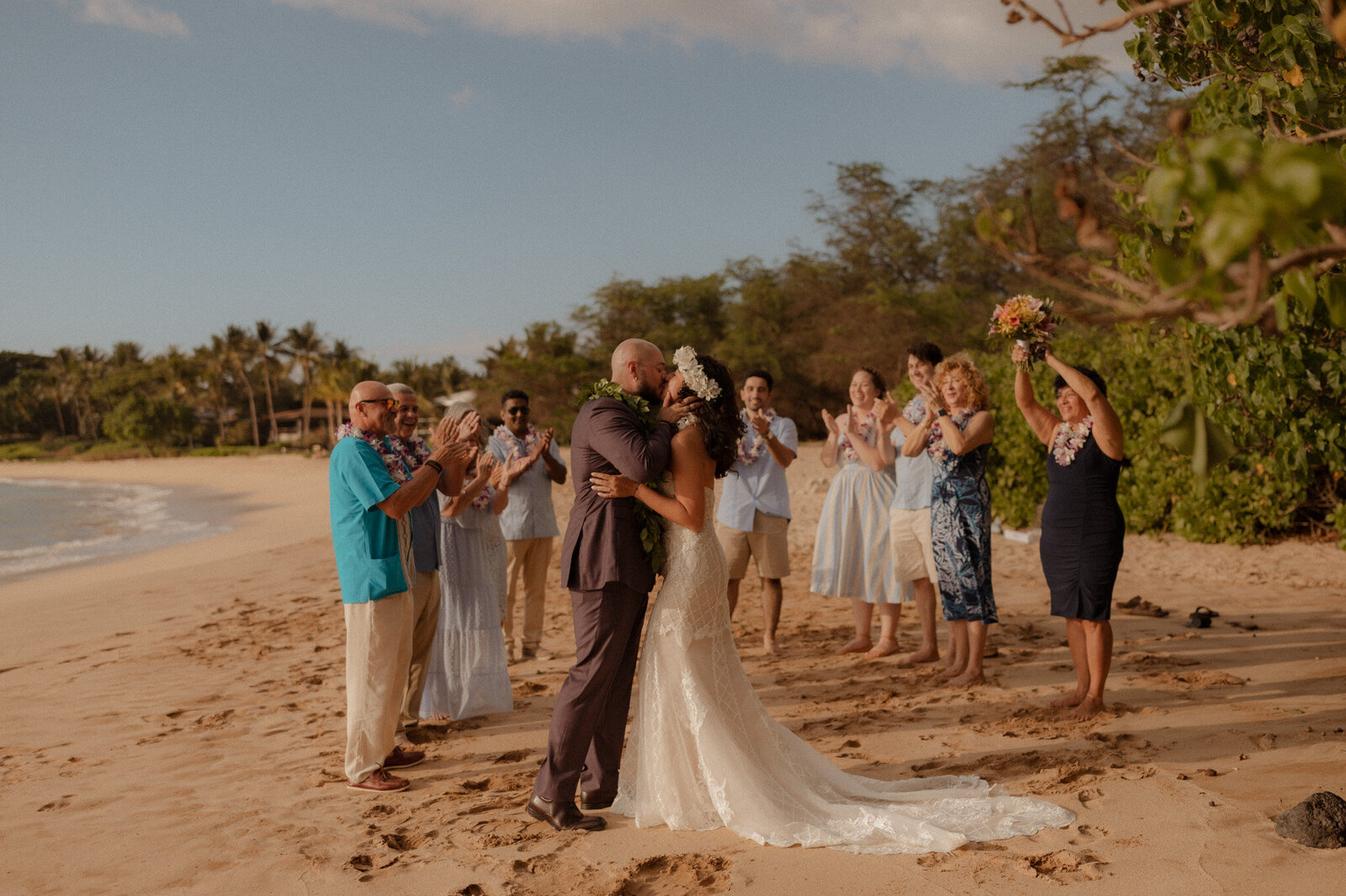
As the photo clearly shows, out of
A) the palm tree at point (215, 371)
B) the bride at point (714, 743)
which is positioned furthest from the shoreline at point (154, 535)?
the palm tree at point (215, 371)

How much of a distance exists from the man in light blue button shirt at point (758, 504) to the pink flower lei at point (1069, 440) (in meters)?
2.15

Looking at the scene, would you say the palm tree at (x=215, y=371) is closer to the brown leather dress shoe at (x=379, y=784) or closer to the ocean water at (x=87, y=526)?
the ocean water at (x=87, y=526)

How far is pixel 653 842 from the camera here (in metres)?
3.80

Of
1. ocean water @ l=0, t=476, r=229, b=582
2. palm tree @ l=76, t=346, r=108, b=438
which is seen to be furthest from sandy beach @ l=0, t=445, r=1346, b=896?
palm tree @ l=76, t=346, r=108, b=438

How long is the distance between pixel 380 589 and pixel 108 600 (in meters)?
8.48

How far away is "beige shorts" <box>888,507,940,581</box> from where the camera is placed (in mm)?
6340

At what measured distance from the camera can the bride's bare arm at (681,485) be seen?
3.99m

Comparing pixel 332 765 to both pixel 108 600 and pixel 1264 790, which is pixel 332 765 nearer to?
pixel 1264 790

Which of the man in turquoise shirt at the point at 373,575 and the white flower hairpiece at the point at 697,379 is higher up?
the white flower hairpiece at the point at 697,379

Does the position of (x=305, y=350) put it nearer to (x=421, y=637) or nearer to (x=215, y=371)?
(x=215, y=371)

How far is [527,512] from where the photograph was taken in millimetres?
7160

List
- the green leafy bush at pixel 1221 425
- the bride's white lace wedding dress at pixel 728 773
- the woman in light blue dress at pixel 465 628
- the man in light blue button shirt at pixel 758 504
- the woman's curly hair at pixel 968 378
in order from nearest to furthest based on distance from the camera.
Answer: the bride's white lace wedding dress at pixel 728 773 → the woman in light blue dress at pixel 465 628 → the woman's curly hair at pixel 968 378 → the green leafy bush at pixel 1221 425 → the man in light blue button shirt at pixel 758 504

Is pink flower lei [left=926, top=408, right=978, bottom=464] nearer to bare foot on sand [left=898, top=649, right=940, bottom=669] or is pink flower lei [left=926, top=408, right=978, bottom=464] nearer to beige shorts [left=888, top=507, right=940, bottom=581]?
beige shorts [left=888, top=507, right=940, bottom=581]

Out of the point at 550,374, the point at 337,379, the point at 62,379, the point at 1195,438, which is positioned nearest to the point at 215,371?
the point at 337,379
